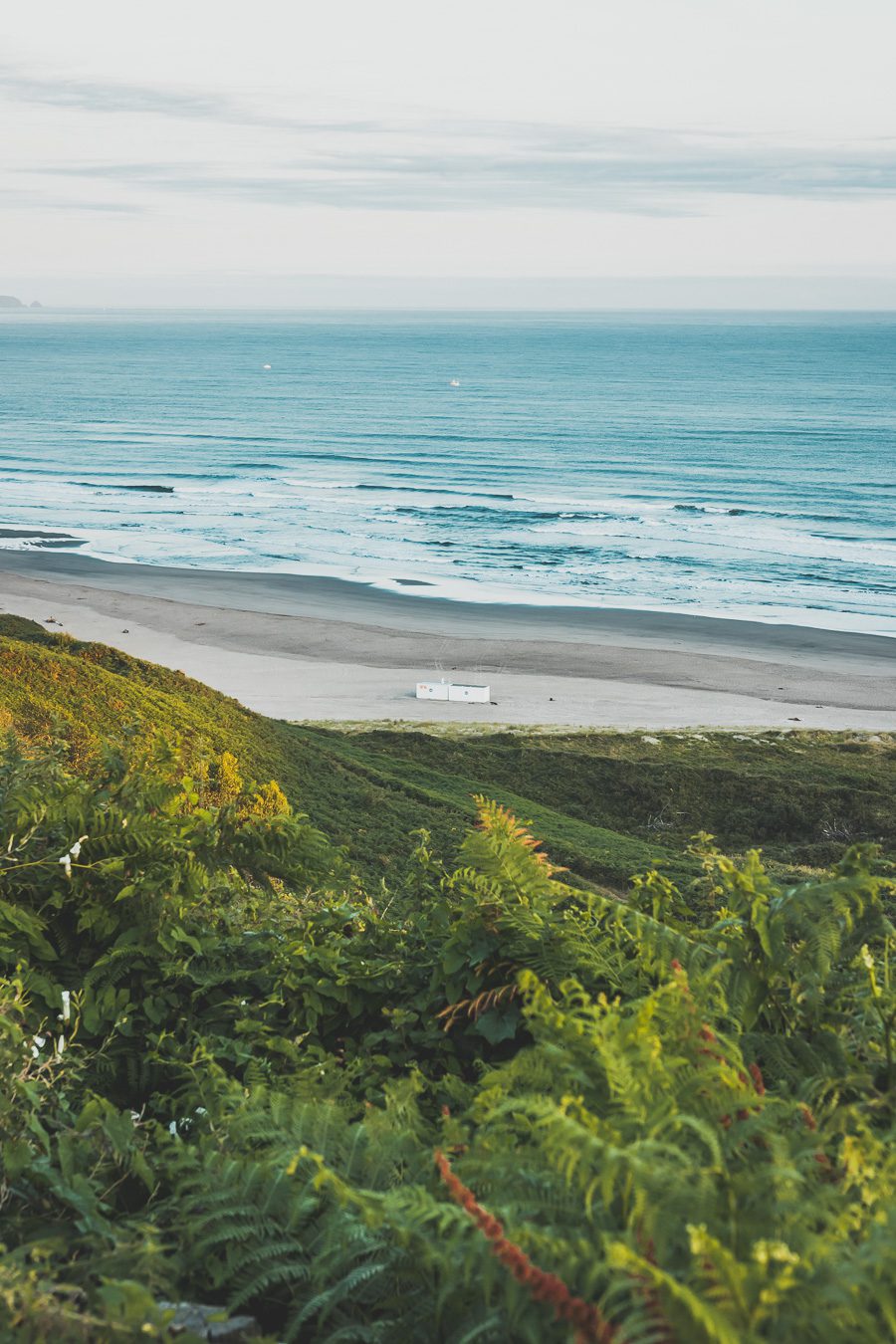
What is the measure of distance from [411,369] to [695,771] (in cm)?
15533

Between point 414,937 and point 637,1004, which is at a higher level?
point 637,1004

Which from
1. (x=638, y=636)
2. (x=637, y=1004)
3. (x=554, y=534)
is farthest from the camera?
(x=554, y=534)

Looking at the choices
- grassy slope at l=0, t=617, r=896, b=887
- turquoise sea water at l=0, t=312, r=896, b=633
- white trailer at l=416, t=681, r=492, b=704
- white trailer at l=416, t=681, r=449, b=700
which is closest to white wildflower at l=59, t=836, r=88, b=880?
grassy slope at l=0, t=617, r=896, b=887

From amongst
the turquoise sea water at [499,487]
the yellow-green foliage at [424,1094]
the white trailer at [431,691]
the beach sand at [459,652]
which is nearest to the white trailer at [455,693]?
the white trailer at [431,691]

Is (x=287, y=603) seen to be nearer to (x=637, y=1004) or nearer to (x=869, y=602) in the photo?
(x=869, y=602)

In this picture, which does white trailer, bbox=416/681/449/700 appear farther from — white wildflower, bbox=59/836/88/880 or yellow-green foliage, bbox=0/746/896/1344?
white wildflower, bbox=59/836/88/880

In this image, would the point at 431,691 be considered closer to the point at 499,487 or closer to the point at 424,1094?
the point at 424,1094

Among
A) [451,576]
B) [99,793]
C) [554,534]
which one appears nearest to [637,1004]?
[99,793]

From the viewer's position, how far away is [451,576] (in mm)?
47875

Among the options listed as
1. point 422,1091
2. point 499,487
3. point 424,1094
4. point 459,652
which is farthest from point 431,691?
point 499,487

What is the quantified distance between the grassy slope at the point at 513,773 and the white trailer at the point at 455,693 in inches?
190

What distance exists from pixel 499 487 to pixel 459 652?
34746 mm

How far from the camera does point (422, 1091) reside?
360 centimetres

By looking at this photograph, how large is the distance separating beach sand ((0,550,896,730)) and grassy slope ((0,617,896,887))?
159 inches
